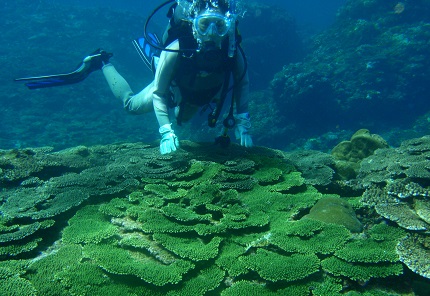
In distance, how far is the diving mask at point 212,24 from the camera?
4.47m

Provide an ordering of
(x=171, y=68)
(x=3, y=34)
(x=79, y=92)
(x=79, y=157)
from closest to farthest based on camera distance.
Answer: (x=171, y=68) < (x=79, y=157) < (x=79, y=92) < (x=3, y=34)

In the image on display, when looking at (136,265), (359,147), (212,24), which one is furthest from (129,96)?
(359,147)

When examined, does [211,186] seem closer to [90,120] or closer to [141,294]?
[141,294]

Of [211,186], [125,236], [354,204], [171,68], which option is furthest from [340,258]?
[171,68]

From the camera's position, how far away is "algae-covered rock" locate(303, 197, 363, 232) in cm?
332

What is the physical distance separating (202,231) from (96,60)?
25.7 feet

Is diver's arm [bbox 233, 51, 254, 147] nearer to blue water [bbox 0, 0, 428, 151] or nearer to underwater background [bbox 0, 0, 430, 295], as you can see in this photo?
underwater background [bbox 0, 0, 430, 295]

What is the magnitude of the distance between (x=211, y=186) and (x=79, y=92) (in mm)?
21870

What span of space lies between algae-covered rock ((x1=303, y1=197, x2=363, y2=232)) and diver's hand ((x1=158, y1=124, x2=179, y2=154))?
8.03 feet

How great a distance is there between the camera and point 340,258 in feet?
8.82

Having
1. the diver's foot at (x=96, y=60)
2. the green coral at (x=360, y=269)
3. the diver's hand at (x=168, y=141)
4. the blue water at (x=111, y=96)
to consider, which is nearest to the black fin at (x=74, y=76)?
the diver's foot at (x=96, y=60)

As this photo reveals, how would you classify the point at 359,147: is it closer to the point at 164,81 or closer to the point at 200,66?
the point at 200,66

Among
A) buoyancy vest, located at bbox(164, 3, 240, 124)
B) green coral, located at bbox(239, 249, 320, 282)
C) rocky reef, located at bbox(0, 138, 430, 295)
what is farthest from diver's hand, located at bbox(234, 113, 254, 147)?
green coral, located at bbox(239, 249, 320, 282)

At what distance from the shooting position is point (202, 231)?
308 centimetres
